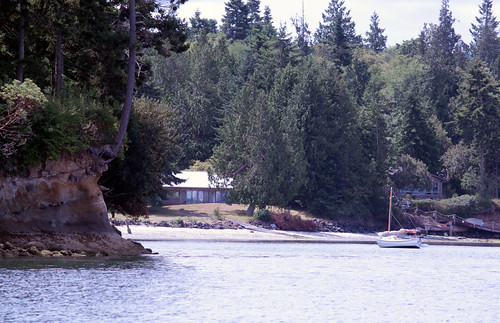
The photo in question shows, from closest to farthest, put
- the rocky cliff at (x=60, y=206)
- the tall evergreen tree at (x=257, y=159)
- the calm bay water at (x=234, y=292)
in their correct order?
the calm bay water at (x=234, y=292) → the rocky cliff at (x=60, y=206) → the tall evergreen tree at (x=257, y=159)

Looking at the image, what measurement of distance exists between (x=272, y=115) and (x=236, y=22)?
97116 mm

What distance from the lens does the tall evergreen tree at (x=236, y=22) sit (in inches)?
6855

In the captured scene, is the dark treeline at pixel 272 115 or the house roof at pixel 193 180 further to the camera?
the house roof at pixel 193 180

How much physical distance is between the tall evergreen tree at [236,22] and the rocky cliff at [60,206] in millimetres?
139422

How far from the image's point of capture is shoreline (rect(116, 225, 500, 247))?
65688 mm

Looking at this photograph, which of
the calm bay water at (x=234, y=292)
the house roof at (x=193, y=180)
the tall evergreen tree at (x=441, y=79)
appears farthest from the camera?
the tall evergreen tree at (x=441, y=79)

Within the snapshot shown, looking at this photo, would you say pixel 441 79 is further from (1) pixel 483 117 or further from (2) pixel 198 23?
(2) pixel 198 23

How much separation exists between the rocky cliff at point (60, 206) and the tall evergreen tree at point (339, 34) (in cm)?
9867

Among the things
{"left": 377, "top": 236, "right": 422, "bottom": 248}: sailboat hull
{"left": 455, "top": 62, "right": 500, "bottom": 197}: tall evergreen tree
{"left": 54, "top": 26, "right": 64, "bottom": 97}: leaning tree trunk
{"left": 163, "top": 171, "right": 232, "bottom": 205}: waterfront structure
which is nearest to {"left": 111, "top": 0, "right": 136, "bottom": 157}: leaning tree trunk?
{"left": 54, "top": 26, "right": 64, "bottom": 97}: leaning tree trunk

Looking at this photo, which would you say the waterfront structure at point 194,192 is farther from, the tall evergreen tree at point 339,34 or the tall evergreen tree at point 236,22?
the tall evergreen tree at point 236,22

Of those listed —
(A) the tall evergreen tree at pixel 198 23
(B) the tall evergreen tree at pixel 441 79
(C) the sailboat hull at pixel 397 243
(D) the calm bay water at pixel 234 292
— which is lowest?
(C) the sailboat hull at pixel 397 243

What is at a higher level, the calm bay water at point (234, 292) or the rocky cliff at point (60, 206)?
the rocky cliff at point (60, 206)

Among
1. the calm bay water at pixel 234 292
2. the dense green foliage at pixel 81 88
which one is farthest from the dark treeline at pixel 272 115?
the calm bay water at pixel 234 292

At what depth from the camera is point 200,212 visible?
8331 cm
